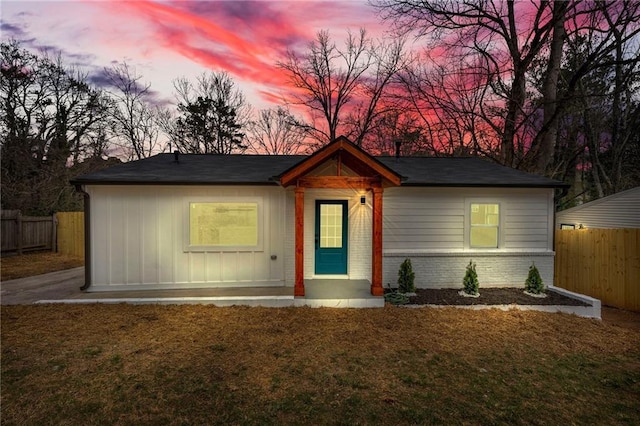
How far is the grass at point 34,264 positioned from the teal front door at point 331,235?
999 cm

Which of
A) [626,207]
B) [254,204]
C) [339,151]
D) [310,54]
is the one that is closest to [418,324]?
[339,151]

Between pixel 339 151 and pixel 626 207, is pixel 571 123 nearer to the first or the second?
pixel 626 207

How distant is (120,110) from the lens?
2152 centimetres

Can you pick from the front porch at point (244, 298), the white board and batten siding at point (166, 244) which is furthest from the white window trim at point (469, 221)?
the white board and batten siding at point (166, 244)

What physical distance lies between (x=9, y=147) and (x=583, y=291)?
89.8ft

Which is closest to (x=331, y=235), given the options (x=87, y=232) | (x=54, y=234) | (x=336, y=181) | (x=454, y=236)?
(x=336, y=181)

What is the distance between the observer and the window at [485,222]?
893cm

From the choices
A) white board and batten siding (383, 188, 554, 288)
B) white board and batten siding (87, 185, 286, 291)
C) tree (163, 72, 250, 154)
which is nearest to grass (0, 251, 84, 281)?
white board and batten siding (87, 185, 286, 291)

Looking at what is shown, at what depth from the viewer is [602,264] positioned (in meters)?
8.23

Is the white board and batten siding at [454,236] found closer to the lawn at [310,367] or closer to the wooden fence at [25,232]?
the lawn at [310,367]

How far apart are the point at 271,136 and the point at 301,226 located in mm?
18396

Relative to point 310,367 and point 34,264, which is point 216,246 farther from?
point 34,264

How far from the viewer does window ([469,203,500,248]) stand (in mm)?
8933

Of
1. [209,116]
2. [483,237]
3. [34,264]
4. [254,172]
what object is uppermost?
[209,116]
